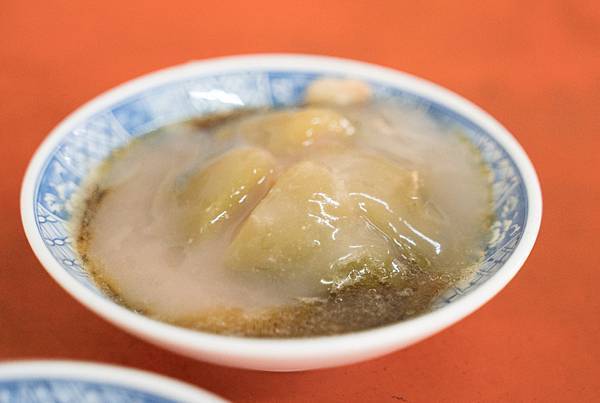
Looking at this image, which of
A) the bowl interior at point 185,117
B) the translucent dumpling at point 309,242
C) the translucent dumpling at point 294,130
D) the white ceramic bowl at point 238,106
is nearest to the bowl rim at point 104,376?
the white ceramic bowl at point 238,106

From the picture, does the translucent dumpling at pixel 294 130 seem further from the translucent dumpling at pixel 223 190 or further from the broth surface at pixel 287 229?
the translucent dumpling at pixel 223 190

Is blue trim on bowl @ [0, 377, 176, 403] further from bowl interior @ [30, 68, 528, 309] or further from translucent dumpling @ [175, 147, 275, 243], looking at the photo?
translucent dumpling @ [175, 147, 275, 243]

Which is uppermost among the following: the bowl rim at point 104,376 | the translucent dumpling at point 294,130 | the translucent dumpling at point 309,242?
the translucent dumpling at point 294,130

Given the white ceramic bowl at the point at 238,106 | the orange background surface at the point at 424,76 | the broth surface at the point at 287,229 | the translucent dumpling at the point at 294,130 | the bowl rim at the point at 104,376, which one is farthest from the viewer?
the translucent dumpling at the point at 294,130

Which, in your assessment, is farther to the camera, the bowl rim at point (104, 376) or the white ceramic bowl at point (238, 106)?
the white ceramic bowl at point (238, 106)

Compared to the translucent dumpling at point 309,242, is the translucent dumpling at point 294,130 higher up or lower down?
higher up

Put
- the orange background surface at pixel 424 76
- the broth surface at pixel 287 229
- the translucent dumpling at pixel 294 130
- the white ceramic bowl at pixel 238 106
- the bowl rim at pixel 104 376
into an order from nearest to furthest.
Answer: the bowl rim at pixel 104 376 → the white ceramic bowl at pixel 238 106 → the broth surface at pixel 287 229 → the orange background surface at pixel 424 76 → the translucent dumpling at pixel 294 130

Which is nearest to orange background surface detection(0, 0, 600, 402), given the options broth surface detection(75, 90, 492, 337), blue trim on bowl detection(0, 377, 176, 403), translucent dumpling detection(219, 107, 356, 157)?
broth surface detection(75, 90, 492, 337)

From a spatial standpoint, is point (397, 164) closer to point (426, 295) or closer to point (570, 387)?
point (426, 295)
